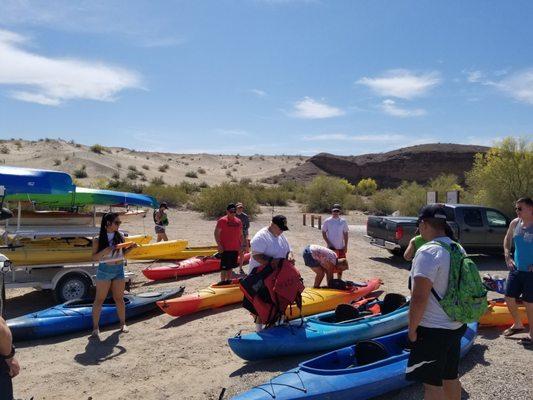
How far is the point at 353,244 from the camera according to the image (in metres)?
17.2

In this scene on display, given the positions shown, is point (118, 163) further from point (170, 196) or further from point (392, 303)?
point (392, 303)

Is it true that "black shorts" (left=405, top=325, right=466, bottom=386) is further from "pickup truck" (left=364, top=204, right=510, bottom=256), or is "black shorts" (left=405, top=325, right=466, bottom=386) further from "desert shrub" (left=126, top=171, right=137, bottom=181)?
"desert shrub" (left=126, top=171, right=137, bottom=181)

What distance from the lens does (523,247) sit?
20.0ft

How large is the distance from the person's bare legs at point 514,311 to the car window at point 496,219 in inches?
283

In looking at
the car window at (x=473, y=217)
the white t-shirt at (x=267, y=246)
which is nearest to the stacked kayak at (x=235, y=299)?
the white t-shirt at (x=267, y=246)

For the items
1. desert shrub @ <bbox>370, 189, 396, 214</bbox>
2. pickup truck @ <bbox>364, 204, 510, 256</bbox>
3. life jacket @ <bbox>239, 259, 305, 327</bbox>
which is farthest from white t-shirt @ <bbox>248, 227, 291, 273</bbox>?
desert shrub @ <bbox>370, 189, 396, 214</bbox>

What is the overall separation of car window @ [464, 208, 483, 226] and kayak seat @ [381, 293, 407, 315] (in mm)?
7014

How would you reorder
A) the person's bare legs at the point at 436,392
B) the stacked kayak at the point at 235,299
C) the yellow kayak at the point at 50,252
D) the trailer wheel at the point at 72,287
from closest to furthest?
the person's bare legs at the point at 436,392 → the stacked kayak at the point at 235,299 → the yellow kayak at the point at 50,252 → the trailer wheel at the point at 72,287

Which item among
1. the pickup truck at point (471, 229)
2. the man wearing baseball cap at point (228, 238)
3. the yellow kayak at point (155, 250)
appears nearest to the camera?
the man wearing baseball cap at point (228, 238)

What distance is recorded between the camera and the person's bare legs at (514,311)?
6.45 m

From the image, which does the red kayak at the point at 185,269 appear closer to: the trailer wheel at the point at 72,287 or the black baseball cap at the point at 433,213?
the trailer wheel at the point at 72,287

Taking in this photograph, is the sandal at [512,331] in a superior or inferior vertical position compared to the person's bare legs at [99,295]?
inferior

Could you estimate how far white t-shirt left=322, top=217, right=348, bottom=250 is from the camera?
30.3ft

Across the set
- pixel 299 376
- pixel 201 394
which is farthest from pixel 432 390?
pixel 201 394
